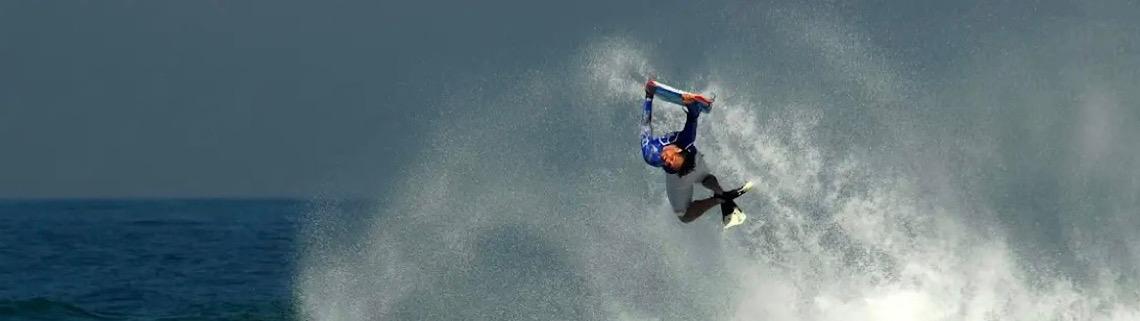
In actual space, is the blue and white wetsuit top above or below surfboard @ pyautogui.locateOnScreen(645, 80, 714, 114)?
below

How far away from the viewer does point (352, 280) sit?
83.1ft

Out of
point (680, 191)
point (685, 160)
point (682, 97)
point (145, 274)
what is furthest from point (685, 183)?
point (145, 274)

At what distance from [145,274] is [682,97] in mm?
29441

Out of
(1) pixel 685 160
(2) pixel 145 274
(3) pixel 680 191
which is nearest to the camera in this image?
(1) pixel 685 160

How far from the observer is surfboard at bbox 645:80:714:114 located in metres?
17.9

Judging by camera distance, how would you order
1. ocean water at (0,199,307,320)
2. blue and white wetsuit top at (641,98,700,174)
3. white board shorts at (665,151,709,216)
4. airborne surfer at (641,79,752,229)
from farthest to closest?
ocean water at (0,199,307,320)
white board shorts at (665,151,709,216)
blue and white wetsuit top at (641,98,700,174)
airborne surfer at (641,79,752,229)

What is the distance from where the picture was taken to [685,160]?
59.9 feet

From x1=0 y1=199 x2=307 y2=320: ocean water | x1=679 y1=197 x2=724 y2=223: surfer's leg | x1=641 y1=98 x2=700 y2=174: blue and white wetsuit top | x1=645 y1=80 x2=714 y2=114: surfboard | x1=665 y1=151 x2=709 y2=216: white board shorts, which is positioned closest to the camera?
x1=645 y1=80 x2=714 y2=114: surfboard

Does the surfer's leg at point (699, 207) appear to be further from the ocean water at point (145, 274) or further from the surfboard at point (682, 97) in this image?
the ocean water at point (145, 274)

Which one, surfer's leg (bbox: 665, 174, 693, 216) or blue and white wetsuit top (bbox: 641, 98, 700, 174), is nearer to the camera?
blue and white wetsuit top (bbox: 641, 98, 700, 174)

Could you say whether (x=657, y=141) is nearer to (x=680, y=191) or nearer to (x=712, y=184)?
(x=680, y=191)

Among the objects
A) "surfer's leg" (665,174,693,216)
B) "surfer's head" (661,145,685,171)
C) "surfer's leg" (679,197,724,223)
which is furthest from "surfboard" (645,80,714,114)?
"surfer's leg" (679,197,724,223)

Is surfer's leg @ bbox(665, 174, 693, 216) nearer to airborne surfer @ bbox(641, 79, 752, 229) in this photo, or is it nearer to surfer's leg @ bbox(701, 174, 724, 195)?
airborne surfer @ bbox(641, 79, 752, 229)

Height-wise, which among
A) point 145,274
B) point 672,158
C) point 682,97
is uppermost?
point 145,274
